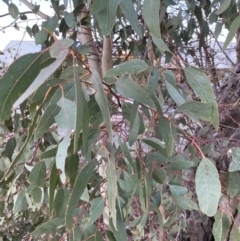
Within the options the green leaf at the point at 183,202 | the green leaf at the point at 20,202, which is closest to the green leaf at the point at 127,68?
the green leaf at the point at 183,202

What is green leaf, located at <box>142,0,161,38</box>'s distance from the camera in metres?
0.48

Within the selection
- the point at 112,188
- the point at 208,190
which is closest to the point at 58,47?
the point at 112,188

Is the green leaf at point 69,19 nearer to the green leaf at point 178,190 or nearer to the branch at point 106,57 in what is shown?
the branch at point 106,57

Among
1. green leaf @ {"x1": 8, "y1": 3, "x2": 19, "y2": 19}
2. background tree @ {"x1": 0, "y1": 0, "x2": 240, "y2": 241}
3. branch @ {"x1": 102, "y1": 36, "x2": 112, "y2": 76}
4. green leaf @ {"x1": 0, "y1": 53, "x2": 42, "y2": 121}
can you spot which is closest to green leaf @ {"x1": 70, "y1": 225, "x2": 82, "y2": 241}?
background tree @ {"x1": 0, "y1": 0, "x2": 240, "y2": 241}

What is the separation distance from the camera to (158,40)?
53cm

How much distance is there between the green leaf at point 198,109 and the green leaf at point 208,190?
75 mm

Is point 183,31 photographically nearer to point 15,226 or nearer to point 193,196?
point 193,196

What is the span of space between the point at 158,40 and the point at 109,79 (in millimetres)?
111

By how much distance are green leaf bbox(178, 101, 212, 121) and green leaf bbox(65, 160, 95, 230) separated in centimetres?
15

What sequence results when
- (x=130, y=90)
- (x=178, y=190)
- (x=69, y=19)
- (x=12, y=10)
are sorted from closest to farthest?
1. (x=130, y=90)
2. (x=178, y=190)
3. (x=69, y=19)
4. (x=12, y=10)

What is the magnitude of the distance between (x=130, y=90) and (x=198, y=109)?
0.12 meters

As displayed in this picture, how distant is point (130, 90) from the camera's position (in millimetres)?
463

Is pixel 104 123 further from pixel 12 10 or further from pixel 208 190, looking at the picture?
pixel 12 10

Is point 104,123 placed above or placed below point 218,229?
above
